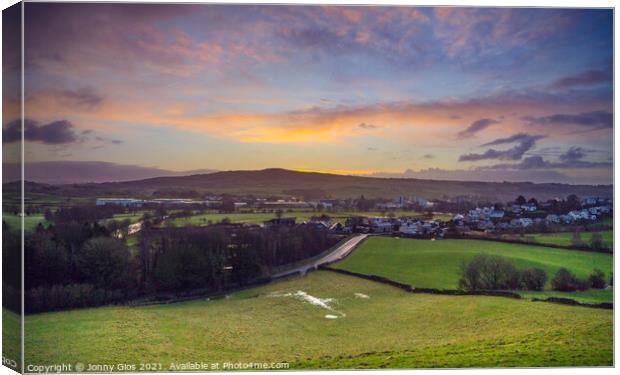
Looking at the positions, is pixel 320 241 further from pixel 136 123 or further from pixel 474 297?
pixel 136 123

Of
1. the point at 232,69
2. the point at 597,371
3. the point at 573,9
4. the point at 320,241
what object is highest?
the point at 573,9

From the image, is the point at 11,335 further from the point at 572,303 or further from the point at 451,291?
the point at 572,303

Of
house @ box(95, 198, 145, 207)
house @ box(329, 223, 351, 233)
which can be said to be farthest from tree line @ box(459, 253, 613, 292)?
house @ box(95, 198, 145, 207)

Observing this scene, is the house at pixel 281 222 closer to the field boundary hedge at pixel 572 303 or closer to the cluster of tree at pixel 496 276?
the cluster of tree at pixel 496 276

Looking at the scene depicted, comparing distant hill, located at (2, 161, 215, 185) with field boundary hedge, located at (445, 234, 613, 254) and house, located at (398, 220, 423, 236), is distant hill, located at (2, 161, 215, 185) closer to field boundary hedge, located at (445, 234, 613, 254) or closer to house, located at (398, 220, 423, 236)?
house, located at (398, 220, 423, 236)

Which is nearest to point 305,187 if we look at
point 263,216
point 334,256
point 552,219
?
point 263,216

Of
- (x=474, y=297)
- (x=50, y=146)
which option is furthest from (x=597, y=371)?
(x=50, y=146)

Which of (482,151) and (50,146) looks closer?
(50,146)
